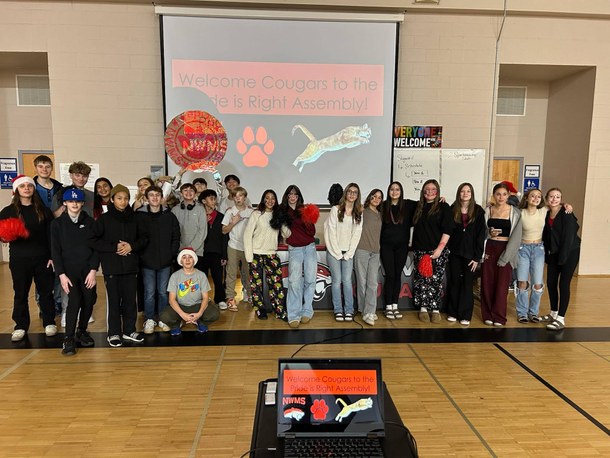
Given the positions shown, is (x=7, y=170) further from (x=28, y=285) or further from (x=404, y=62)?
(x=404, y=62)

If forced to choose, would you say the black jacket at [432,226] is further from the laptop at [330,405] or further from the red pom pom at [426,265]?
the laptop at [330,405]

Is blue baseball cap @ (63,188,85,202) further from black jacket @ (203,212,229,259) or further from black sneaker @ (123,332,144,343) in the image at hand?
black jacket @ (203,212,229,259)

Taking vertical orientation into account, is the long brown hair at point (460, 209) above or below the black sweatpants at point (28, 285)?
above

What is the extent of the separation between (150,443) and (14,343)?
2.41m

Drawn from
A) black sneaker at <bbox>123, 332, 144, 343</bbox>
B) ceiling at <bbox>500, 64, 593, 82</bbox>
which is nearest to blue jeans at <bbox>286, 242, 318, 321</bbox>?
black sneaker at <bbox>123, 332, 144, 343</bbox>

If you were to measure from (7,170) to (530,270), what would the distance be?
8650mm

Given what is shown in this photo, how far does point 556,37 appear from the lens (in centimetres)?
667

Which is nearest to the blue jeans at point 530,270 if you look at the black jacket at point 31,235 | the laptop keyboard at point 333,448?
the laptop keyboard at point 333,448

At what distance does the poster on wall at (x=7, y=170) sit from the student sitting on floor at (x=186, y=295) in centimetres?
525

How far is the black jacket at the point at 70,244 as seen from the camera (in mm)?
3602

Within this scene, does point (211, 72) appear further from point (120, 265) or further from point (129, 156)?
point (120, 265)

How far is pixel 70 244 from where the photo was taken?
3621 mm

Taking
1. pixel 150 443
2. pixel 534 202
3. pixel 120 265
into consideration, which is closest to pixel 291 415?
pixel 150 443

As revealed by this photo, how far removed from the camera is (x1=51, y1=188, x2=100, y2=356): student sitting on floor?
142 inches
